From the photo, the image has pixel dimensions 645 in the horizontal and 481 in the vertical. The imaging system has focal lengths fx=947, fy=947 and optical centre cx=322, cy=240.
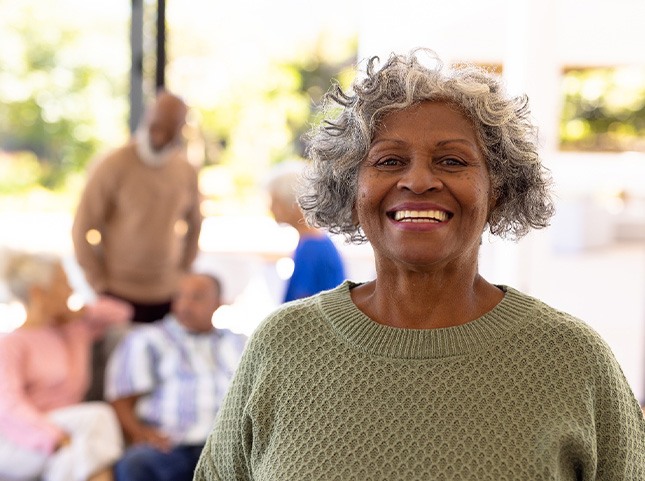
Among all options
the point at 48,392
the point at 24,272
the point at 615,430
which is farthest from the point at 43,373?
the point at 615,430

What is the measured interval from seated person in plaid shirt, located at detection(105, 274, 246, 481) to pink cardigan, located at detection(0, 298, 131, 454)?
122mm

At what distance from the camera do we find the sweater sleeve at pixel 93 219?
3.81 m

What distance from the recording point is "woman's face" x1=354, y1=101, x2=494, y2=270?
113 cm

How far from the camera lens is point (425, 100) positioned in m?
1.18

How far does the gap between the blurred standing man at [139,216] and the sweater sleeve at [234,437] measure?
2.66m

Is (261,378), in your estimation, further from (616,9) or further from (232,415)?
(616,9)

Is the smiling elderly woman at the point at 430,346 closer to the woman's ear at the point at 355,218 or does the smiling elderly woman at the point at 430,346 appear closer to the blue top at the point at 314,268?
the woman's ear at the point at 355,218

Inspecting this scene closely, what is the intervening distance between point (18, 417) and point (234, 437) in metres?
1.94

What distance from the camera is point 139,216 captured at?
387 cm

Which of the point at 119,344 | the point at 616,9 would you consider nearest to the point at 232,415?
the point at 119,344

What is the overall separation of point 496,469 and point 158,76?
4134mm

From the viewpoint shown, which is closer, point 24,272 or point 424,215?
point 424,215

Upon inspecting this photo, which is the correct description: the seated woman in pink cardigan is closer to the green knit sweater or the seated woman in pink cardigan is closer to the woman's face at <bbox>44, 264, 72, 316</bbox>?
the woman's face at <bbox>44, 264, 72, 316</bbox>

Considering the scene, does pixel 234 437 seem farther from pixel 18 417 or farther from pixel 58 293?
pixel 58 293
